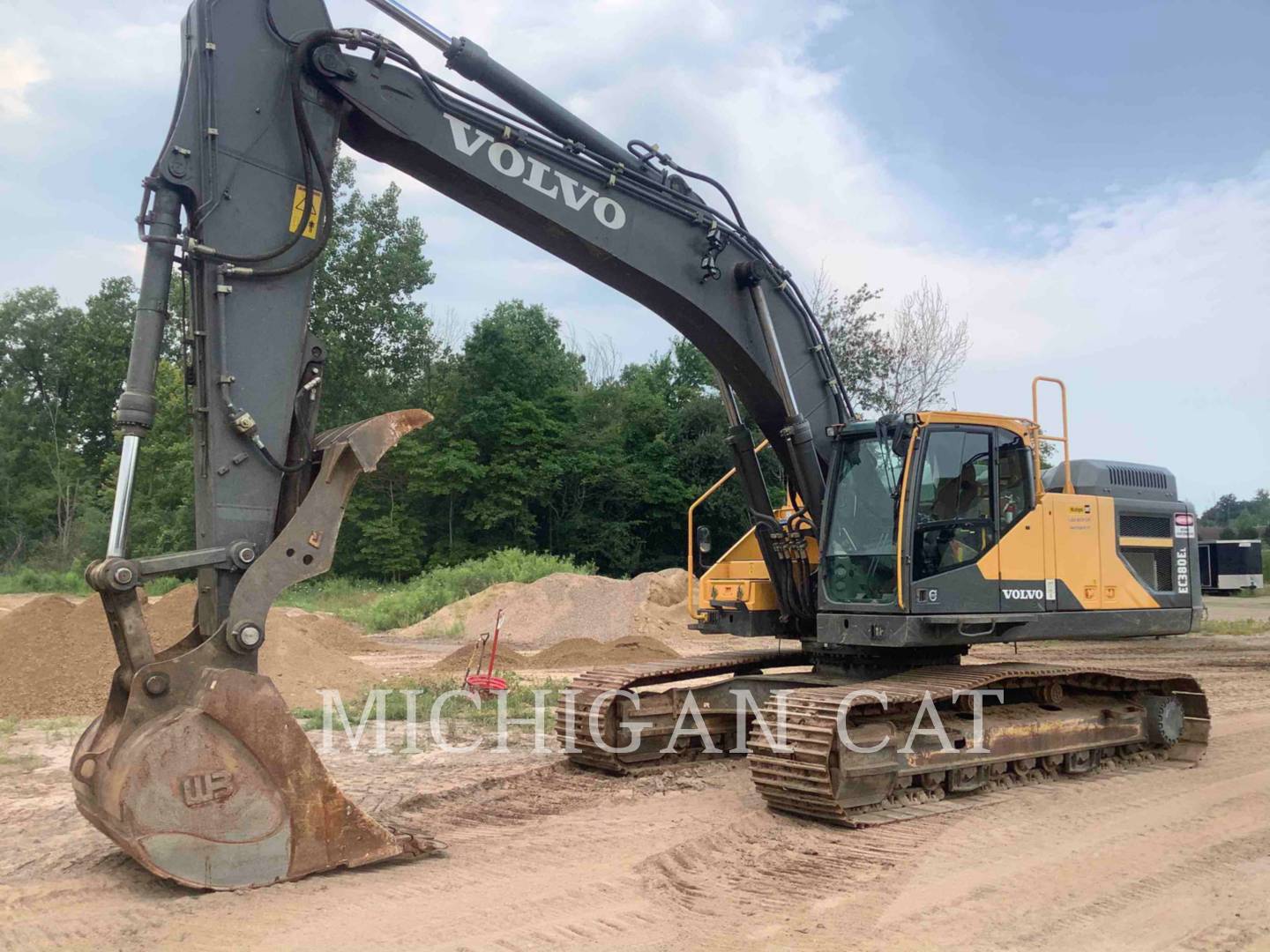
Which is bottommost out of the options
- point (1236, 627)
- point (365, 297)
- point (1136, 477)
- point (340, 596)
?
point (1236, 627)

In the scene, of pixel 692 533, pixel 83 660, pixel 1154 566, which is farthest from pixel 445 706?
pixel 1154 566

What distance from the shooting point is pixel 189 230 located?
16.1 ft

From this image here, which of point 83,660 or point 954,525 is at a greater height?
point 954,525

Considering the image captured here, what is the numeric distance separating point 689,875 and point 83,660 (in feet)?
30.8

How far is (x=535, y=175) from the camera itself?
237 inches

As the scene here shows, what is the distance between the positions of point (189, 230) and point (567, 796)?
4.25 m

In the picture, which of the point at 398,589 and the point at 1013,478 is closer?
the point at 1013,478

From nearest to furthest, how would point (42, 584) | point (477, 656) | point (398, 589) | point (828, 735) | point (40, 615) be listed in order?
point (828, 735), point (40, 615), point (477, 656), point (42, 584), point (398, 589)

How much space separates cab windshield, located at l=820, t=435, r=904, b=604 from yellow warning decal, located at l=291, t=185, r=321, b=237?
12.5 ft

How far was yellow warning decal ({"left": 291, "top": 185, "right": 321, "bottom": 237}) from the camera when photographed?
5.18 metres

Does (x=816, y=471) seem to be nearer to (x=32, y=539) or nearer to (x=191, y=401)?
(x=191, y=401)

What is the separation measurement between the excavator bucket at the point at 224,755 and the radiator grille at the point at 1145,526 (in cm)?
581

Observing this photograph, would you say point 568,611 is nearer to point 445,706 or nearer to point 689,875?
point 445,706

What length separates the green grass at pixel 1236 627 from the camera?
76.1ft
